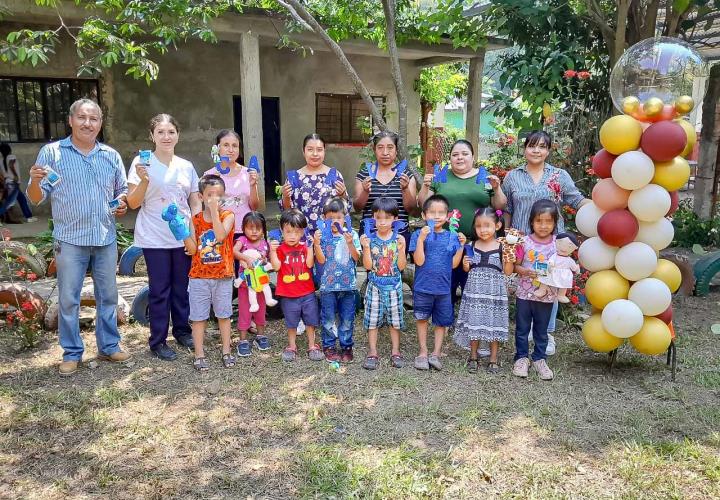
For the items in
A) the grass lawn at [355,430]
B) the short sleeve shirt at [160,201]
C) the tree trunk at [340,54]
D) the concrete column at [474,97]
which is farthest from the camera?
the concrete column at [474,97]

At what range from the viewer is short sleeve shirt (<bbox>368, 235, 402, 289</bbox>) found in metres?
3.89

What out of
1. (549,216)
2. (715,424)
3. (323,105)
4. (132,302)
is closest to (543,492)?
(715,424)

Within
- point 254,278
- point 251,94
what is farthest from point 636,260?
point 251,94

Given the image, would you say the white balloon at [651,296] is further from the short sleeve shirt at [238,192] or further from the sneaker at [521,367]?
the short sleeve shirt at [238,192]

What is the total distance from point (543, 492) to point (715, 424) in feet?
4.26

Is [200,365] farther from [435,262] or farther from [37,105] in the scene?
[37,105]

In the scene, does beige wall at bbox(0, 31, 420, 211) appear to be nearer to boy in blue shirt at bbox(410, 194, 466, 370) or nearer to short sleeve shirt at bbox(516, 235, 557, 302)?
boy in blue shirt at bbox(410, 194, 466, 370)

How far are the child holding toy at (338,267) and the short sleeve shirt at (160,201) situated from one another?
927 mm

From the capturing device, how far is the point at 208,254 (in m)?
3.84

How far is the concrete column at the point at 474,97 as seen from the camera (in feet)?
35.0

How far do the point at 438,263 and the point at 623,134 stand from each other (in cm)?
136

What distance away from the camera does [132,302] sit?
4.88m

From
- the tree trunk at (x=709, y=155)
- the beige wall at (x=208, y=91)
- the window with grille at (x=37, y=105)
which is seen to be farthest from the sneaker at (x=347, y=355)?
the window with grille at (x=37, y=105)

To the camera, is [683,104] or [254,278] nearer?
[683,104]
